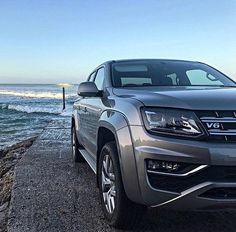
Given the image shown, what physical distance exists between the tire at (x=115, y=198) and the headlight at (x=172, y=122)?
57 cm

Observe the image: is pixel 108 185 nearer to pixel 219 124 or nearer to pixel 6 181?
pixel 219 124

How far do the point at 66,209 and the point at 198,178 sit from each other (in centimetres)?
188

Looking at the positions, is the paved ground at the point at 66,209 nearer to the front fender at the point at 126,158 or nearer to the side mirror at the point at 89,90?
the front fender at the point at 126,158

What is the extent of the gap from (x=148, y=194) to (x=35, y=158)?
4541 mm

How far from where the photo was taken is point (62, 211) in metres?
4.33

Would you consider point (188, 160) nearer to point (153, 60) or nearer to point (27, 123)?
point (153, 60)

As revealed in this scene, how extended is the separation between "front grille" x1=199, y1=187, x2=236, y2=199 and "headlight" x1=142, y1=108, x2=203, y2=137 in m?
0.44

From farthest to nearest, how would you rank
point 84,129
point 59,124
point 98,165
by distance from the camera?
1. point 59,124
2. point 84,129
3. point 98,165

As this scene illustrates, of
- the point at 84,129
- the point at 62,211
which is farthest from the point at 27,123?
the point at 62,211

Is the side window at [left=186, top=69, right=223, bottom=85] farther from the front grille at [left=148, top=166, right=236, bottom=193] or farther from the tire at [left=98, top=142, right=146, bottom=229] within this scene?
the front grille at [left=148, top=166, right=236, bottom=193]

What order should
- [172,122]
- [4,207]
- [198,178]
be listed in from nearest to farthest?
[198,178]
[172,122]
[4,207]

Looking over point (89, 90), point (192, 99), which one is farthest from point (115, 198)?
point (89, 90)

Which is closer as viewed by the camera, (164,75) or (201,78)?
(164,75)

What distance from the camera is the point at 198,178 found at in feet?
10.0
